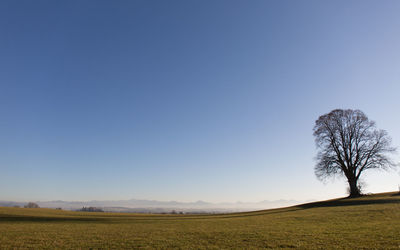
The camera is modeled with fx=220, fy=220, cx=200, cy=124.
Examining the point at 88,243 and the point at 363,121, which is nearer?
the point at 88,243

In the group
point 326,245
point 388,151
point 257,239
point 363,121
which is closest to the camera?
point 326,245

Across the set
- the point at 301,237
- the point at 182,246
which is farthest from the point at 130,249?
the point at 301,237

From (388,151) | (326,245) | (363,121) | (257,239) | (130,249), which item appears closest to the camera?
(326,245)

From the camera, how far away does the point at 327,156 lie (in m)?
45.4

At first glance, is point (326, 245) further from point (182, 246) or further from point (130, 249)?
point (130, 249)

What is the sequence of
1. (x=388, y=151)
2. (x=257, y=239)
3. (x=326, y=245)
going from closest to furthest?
(x=326, y=245) < (x=257, y=239) < (x=388, y=151)

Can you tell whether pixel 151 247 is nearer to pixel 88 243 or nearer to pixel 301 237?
pixel 88 243

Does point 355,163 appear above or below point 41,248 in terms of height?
above

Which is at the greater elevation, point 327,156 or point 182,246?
point 327,156

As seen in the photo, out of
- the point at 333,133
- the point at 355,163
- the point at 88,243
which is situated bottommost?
the point at 88,243

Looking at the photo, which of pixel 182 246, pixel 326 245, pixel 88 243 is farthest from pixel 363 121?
pixel 88 243

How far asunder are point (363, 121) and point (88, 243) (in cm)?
5134

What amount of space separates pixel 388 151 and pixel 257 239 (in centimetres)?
4452

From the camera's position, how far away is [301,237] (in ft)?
38.2
